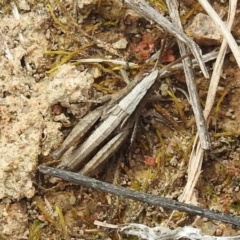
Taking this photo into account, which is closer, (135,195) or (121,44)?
(135,195)

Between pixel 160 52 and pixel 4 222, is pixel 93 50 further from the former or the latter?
pixel 4 222

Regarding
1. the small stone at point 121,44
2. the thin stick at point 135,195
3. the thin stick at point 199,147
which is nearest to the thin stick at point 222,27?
the thin stick at point 199,147

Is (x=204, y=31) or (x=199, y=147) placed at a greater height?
(x=204, y=31)

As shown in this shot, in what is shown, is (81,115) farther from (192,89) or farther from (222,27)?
(222,27)

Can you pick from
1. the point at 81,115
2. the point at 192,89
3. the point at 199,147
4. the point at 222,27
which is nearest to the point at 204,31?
the point at 222,27

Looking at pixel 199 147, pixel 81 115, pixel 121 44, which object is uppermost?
pixel 121 44

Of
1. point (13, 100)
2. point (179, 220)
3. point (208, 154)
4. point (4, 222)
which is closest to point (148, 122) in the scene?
point (208, 154)

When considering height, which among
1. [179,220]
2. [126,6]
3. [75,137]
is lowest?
[179,220]

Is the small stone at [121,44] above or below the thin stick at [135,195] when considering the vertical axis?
above

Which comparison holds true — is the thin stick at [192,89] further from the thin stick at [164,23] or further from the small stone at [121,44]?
the small stone at [121,44]
